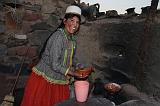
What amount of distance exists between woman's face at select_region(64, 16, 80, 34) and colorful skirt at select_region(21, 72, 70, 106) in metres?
0.63

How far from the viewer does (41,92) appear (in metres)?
2.89

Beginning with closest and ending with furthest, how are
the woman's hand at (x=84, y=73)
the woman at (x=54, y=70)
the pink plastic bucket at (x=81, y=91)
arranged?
1. the pink plastic bucket at (x=81, y=91)
2. the woman's hand at (x=84, y=73)
3. the woman at (x=54, y=70)

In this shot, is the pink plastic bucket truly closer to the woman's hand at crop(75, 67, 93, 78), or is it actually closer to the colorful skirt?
the woman's hand at crop(75, 67, 93, 78)

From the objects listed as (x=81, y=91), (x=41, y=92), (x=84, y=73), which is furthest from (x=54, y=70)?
(x=81, y=91)

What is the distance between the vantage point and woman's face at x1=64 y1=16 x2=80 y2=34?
283cm

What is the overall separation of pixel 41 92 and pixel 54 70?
0.32 meters

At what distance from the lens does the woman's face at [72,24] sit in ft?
9.29

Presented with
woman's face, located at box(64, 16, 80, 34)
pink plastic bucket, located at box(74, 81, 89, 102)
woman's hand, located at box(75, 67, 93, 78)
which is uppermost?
woman's face, located at box(64, 16, 80, 34)

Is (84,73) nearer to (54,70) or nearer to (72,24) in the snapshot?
(54,70)

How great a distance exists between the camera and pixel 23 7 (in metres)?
3.71

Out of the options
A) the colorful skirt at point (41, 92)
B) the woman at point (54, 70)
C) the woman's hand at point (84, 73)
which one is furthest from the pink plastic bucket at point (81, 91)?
the colorful skirt at point (41, 92)

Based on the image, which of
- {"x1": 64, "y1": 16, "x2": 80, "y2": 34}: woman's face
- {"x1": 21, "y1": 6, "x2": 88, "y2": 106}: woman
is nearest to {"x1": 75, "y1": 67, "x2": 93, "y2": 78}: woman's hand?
{"x1": 21, "y1": 6, "x2": 88, "y2": 106}: woman

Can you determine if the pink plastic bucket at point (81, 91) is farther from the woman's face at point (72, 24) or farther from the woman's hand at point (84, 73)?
the woman's face at point (72, 24)

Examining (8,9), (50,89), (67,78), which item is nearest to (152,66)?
(67,78)
